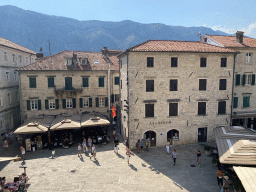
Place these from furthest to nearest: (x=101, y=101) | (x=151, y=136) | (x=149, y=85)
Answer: (x=101, y=101) < (x=151, y=136) < (x=149, y=85)

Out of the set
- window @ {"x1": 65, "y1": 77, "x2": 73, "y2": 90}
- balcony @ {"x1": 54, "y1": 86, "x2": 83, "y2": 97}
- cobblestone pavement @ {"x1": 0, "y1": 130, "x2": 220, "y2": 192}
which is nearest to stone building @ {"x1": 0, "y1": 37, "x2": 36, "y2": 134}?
balcony @ {"x1": 54, "y1": 86, "x2": 83, "y2": 97}

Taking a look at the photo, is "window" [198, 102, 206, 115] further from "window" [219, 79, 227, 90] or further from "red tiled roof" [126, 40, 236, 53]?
"red tiled roof" [126, 40, 236, 53]

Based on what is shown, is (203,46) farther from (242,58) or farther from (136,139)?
(136,139)

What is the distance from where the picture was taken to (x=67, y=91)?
3080 cm

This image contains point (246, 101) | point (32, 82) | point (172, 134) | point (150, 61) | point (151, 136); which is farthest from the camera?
point (32, 82)

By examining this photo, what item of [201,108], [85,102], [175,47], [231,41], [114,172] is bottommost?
[114,172]

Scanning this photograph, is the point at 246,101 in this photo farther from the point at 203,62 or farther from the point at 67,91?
the point at 67,91

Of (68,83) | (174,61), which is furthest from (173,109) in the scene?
(68,83)

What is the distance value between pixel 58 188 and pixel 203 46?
75.8ft

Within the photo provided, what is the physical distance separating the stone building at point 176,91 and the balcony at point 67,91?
10065 mm

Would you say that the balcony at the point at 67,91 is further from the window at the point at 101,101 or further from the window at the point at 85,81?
the window at the point at 101,101

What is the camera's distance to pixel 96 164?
781 inches

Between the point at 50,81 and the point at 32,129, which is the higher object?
the point at 50,81

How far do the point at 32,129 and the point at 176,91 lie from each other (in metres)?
18.1
